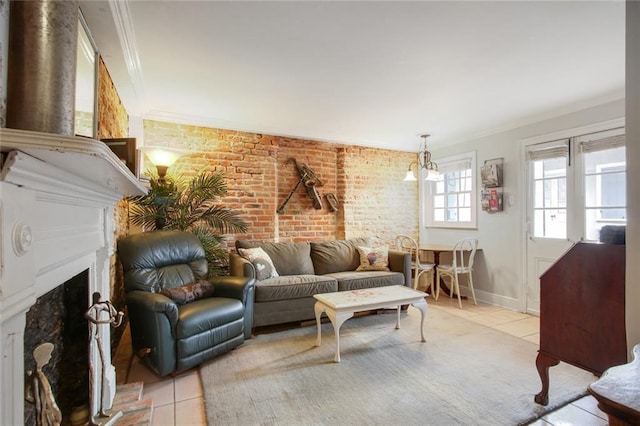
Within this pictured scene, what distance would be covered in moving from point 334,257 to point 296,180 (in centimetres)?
125

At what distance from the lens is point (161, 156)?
3232mm

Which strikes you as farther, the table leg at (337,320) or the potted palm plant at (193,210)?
the potted palm plant at (193,210)

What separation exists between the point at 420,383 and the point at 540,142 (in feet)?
10.4

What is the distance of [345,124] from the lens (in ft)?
13.3

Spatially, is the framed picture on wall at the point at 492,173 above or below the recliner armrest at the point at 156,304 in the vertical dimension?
above

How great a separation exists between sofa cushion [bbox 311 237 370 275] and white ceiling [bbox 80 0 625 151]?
166 cm

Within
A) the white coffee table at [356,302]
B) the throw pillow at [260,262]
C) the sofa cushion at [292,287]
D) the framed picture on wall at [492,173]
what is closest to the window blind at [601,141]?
the framed picture on wall at [492,173]

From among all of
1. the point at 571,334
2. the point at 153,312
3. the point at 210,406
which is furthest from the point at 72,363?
the point at 571,334

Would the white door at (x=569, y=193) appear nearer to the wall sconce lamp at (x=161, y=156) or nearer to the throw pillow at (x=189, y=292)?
the throw pillow at (x=189, y=292)

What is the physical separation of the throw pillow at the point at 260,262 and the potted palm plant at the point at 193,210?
1.17 ft

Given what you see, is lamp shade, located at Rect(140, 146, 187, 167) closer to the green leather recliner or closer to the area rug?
the green leather recliner

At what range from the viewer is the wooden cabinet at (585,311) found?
5.24 feet

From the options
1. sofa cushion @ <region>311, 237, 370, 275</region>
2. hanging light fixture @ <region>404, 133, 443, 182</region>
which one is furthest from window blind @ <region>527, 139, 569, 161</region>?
sofa cushion @ <region>311, 237, 370, 275</region>

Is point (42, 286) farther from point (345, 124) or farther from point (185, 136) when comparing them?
point (345, 124)
